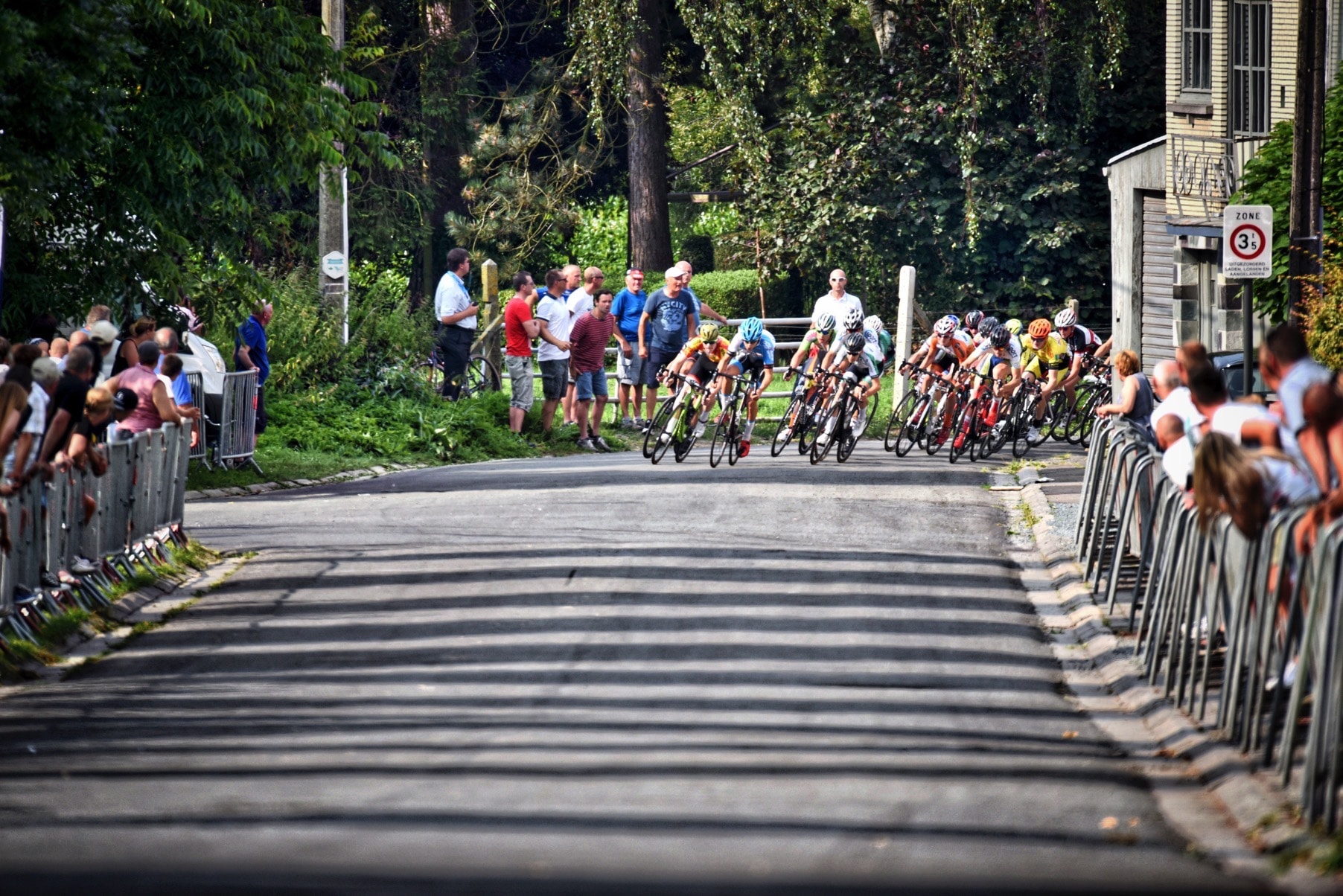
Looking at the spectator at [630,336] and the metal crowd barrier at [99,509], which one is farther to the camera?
the spectator at [630,336]

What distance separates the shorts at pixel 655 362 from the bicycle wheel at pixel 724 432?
327 centimetres

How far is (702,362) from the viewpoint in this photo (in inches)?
782

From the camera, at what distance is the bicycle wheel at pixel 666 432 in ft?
66.1

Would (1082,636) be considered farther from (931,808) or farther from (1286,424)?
(931,808)

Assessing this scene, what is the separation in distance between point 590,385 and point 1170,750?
15.5 metres

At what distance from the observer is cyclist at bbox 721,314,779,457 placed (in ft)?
65.6

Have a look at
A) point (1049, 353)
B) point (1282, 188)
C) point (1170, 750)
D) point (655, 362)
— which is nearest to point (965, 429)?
point (1049, 353)

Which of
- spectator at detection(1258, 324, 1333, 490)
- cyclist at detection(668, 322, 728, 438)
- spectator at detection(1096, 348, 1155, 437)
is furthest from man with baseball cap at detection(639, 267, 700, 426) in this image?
spectator at detection(1258, 324, 1333, 490)

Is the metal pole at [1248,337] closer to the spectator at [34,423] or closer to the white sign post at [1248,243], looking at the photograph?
the white sign post at [1248,243]

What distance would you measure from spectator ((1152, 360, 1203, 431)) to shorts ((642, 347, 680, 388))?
1173 cm

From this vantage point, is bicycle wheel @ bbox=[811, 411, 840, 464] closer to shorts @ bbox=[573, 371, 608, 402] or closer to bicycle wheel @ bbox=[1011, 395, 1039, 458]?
bicycle wheel @ bbox=[1011, 395, 1039, 458]

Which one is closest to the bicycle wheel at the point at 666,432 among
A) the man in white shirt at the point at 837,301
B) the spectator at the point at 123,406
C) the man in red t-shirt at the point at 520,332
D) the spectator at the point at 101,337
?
the man in white shirt at the point at 837,301

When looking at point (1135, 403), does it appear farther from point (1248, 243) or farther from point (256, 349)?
point (256, 349)

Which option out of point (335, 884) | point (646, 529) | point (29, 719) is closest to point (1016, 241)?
point (646, 529)
